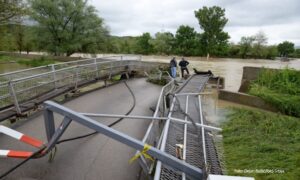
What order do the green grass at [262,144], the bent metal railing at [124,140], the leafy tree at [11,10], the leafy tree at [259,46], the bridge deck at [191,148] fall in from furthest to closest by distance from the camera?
the leafy tree at [259,46] → the leafy tree at [11,10] → the green grass at [262,144] → the bridge deck at [191,148] → the bent metal railing at [124,140]

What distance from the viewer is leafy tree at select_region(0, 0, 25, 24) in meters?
13.6

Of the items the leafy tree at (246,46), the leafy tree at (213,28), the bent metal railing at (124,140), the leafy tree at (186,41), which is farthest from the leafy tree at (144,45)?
the bent metal railing at (124,140)

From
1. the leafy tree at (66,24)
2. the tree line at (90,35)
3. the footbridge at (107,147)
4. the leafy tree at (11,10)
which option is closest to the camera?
the footbridge at (107,147)

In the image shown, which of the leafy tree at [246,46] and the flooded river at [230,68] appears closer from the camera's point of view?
the flooded river at [230,68]

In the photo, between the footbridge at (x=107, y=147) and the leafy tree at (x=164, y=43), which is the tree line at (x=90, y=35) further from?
the footbridge at (x=107, y=147)

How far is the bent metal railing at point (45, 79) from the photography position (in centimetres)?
470

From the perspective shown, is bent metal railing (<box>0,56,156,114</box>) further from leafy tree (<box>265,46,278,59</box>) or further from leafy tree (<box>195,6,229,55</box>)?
leafy tree (<box>265,46,278,59</box>)

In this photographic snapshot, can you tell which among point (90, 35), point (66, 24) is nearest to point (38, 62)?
point (66, 24)

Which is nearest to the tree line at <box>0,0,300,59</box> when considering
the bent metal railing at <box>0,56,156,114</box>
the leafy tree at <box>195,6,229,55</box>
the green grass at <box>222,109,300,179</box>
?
the leafy tree at <box>195,6,229,55</box>

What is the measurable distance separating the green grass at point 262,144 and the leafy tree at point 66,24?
21038 mm

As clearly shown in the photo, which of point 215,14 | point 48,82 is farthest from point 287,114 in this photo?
point 215,14

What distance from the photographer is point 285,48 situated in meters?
53.1

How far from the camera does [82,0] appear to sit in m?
23.2

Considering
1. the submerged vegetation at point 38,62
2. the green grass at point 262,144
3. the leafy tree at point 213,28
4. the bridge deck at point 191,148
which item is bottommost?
the green grass at point 262,144
